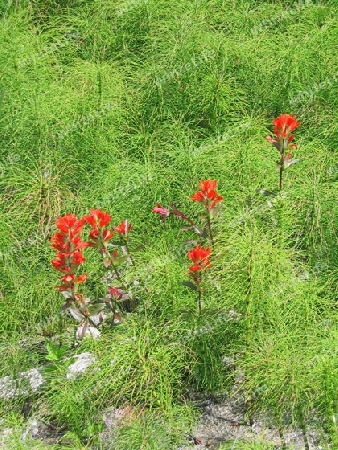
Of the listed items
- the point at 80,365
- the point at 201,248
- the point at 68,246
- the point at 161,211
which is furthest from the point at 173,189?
the point at 80,365

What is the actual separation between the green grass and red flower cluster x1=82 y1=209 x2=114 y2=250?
36 centimetres

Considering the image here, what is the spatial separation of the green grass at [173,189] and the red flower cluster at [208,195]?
0.71 feet

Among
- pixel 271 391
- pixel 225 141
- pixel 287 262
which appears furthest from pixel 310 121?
pixel 271 391

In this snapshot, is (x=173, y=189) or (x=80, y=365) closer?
(x=80, y=365)

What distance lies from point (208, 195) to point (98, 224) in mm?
553

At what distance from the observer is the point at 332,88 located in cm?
448

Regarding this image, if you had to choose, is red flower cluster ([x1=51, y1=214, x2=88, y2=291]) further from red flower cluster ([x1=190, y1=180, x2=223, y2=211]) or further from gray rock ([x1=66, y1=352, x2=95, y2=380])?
red flower cluster ([x1=190, y1=180, x2=223, y2=211])

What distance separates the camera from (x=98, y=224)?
10.3 ft

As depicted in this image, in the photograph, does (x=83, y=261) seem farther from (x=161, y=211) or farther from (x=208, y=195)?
(x=208, y=195)

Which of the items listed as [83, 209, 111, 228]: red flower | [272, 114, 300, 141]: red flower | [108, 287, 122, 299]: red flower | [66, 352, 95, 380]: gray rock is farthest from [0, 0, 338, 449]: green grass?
[83, 209, 111, 228]: red flower

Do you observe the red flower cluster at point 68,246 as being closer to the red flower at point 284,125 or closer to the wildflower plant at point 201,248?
the wildflower plant at point 201,248

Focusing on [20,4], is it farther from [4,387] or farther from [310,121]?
[4,387]

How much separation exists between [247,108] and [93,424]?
2.46m

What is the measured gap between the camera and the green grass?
3.09m
